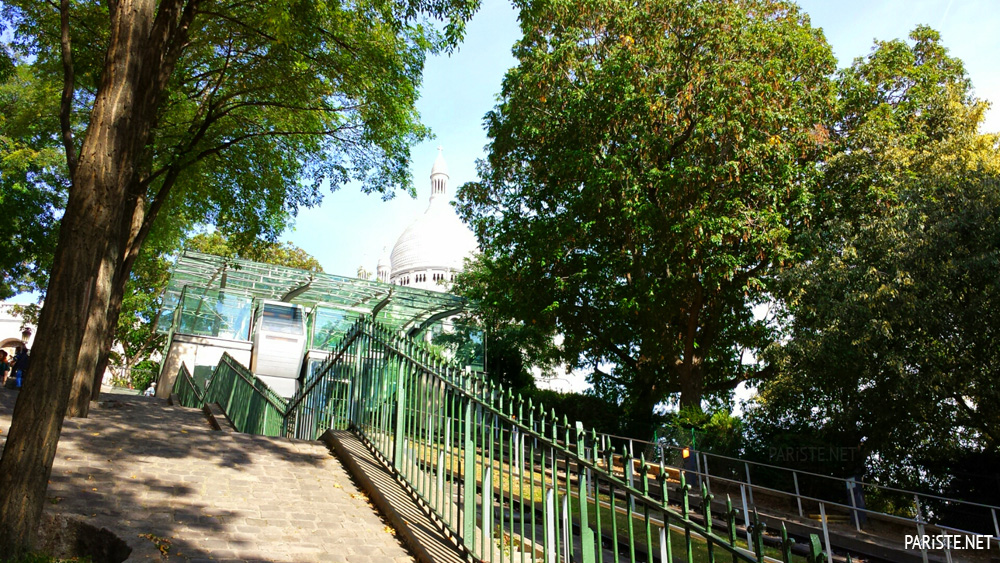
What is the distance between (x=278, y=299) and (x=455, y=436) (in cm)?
2344

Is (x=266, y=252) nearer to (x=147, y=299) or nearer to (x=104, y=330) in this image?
(x=147, y=299)

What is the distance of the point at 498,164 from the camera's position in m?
22.5

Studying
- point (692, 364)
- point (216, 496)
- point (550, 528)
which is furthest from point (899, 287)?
point (216, 496)

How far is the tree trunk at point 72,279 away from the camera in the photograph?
4.42 metres

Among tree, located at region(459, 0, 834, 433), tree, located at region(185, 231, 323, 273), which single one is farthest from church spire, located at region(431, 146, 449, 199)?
tree, located at region(459, 0, 834, 433)

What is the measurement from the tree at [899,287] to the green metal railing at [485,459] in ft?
A: 19.9

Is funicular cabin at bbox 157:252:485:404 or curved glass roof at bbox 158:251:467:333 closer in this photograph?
curved glass roof at bbox 158:251:467:333

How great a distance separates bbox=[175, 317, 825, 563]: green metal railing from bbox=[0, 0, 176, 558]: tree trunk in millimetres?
2690

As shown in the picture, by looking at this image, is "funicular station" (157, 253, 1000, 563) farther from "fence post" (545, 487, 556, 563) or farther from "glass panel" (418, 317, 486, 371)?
"glass panel" (418, 317, 486, 371)

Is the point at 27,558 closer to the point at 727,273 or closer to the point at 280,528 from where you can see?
the point at 280,528

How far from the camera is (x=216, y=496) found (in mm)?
5758

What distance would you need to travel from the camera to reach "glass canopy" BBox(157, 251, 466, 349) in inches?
1014

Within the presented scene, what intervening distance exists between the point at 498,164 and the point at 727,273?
862 centimetres

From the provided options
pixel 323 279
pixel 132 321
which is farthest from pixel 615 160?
pixel 132 321
